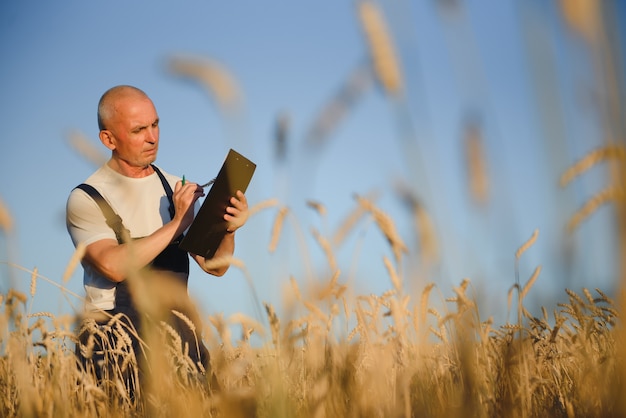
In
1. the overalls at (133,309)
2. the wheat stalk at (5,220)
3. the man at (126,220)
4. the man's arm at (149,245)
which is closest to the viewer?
the wheat stalk at (5,220)

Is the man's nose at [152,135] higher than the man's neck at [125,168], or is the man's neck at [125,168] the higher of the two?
the man's nose at [152,135]

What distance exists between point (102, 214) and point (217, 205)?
95cm

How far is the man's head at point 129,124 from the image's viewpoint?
3781 millimetres

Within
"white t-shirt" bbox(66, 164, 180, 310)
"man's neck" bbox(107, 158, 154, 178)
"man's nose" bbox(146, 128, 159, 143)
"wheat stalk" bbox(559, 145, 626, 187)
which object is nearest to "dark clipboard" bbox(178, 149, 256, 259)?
"white t-shirt" bbox(66, 164, 180, 310)

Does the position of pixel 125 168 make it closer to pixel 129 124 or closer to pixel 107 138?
pixel 107 138

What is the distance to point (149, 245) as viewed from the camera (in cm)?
336

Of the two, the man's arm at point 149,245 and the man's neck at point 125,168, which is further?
the man's neck at point 125,168

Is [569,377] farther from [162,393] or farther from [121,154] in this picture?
[121,154]

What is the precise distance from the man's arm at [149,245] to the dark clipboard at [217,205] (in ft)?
0.56

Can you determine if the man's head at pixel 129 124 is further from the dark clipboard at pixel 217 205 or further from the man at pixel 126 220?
the dark clipboard at pixel 217 205

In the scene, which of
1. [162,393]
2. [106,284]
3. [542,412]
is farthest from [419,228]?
[106,284]

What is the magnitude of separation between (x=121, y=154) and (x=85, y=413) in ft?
6.00

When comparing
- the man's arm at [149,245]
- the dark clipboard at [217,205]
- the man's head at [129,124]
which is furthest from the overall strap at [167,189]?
the dark clipboard at [217,205]

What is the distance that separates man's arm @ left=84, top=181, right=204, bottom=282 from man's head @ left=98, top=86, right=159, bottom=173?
0.55m
